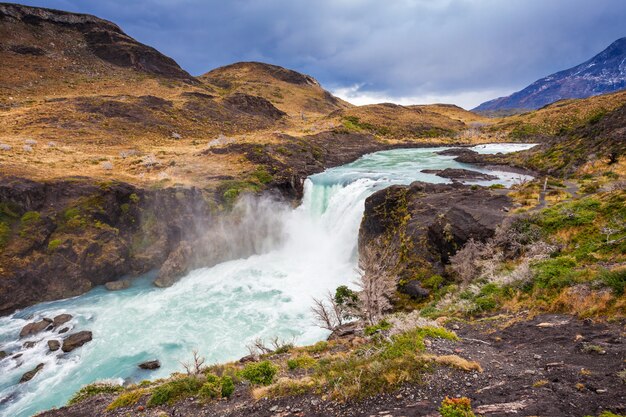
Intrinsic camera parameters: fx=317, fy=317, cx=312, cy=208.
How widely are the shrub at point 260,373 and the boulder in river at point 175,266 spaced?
20.6 meters

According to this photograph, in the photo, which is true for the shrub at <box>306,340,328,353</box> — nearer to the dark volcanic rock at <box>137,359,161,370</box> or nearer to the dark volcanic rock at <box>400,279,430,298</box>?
the dark volcanic rock at <box>400,279,430,298</box>

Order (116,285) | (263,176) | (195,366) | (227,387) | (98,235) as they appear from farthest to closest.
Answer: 1. (263,176)
2. (98,235)
3. (116,285)
4. (195,366)
5. (227,387)

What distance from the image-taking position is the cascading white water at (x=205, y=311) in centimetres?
1828

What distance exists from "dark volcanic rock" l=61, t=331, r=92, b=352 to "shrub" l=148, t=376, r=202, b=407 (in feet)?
47.1

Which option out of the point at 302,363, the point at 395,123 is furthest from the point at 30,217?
the point at 395,123

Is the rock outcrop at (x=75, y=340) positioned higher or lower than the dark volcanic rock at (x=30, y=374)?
higher

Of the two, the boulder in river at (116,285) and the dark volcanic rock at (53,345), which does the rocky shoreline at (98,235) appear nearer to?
the boulder in river at (116,285)

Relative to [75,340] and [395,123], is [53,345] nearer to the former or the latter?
[75,340]

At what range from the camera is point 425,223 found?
71.4 feet

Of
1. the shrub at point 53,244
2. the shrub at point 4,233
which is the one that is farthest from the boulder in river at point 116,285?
the shrub at point 4,233

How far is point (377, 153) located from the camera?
7038 centimetres

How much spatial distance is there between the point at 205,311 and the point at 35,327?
1085 centimetres

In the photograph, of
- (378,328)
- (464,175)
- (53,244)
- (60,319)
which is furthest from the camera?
(464,175)

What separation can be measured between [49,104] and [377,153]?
62.3m
